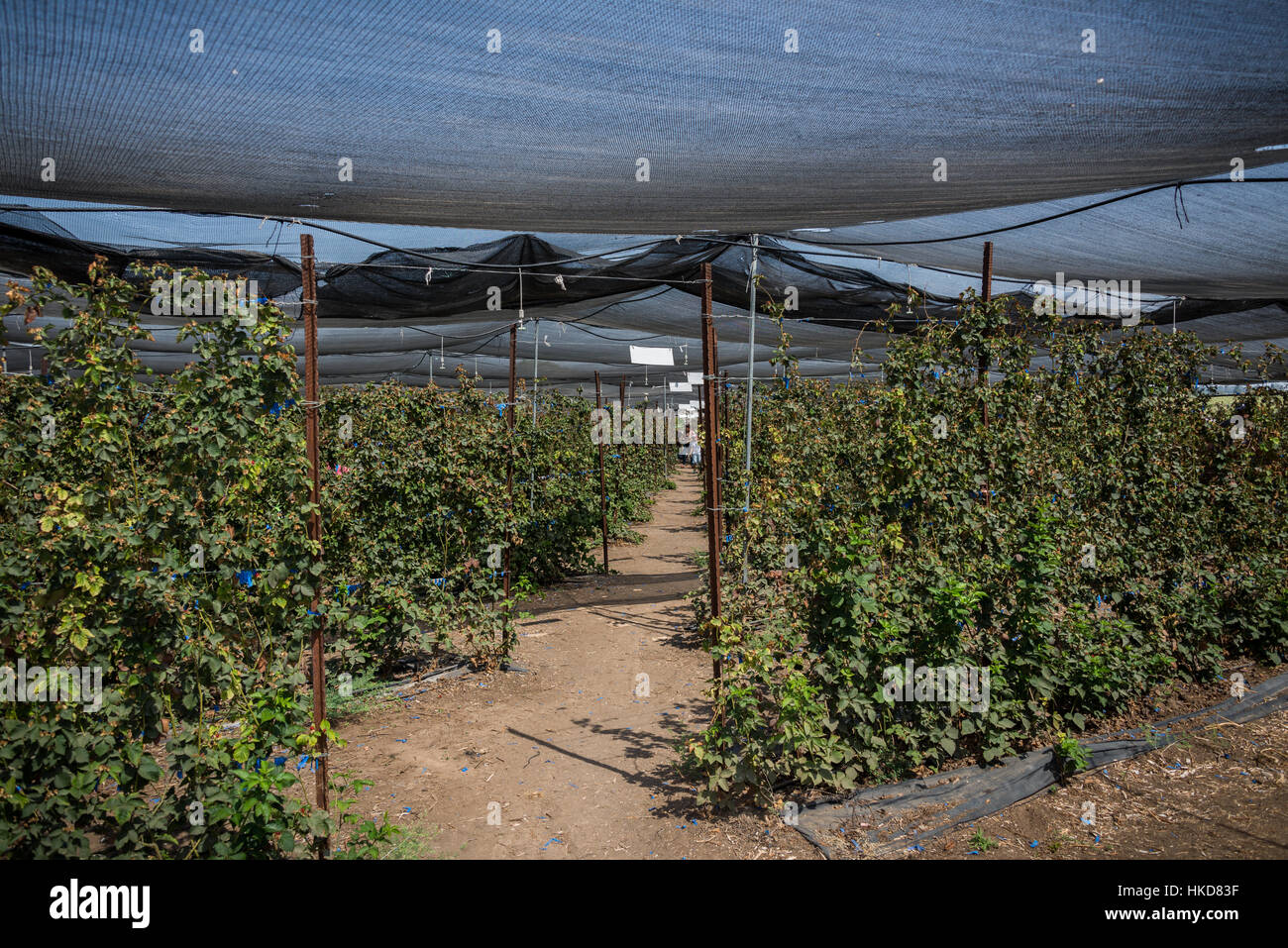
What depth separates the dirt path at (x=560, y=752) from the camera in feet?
11.6

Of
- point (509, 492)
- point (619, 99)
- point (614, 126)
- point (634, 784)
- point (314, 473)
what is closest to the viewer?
point (619, 99)

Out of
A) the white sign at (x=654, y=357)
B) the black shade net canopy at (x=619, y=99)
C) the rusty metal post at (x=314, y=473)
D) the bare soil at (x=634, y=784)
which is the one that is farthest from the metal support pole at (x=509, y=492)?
the black shade net canopy at (x=619, y=99)

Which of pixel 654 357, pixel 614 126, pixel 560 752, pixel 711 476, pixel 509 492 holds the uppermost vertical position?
pixel 614 126

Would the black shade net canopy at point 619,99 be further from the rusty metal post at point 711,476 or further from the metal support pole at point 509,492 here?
the metal support pole at point 509,492

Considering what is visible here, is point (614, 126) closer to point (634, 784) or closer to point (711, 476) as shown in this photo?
point (711, 476)

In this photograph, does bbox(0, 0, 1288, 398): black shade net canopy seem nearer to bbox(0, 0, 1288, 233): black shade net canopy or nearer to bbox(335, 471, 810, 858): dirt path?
bbox(0, 0, 1288, 233): black shade net canopy

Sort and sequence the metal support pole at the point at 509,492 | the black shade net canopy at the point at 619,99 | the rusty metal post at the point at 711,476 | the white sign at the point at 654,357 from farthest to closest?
1. the white sign at the point at 654,357
2. the metal support pole at the point at 509,492
3. the rusty metal post at the point at 711,476
4. the black shade net canopy at the point at 619,99

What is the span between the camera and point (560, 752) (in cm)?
456

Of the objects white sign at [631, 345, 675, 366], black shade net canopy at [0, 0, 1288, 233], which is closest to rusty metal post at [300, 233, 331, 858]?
black shade net canopy at [0, 0, 1288, 233]

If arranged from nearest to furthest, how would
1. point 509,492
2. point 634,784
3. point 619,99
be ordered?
point 619,99
point 634,784
point 509,492

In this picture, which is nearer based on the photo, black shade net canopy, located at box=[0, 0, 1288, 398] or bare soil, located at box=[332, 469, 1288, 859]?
black shade net canopy, located at box=[0, 0, 1288, 398]

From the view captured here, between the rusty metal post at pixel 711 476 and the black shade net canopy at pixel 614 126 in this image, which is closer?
the black shade net canopy at pixel 614 126

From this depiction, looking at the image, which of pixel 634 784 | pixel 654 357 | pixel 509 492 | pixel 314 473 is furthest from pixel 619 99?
pixel 509 492

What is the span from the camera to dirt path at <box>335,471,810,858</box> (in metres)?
3.55
